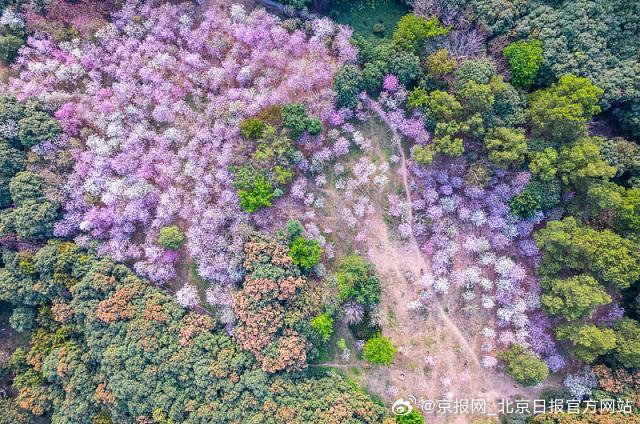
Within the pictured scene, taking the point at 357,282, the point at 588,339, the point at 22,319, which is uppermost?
the point at 588,339

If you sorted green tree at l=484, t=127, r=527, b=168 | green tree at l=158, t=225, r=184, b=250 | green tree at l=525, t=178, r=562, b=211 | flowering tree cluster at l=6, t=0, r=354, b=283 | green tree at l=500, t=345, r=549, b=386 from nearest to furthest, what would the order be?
green tree at l=484, t=127, r=527, b=168 < green tree at l=500, t=345, r=549, b=386 < green tree at l=525, t=178, r=562, b=211 < green tree at l=158, t=225, r=184, b=250 < flowering tree cluster at l=6, t=0, r=354, b=283

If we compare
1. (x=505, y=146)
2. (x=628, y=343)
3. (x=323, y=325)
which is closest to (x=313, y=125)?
(x=505, y=146)

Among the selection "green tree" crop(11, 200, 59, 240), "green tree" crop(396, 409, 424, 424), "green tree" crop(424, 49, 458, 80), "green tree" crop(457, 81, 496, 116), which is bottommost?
"green tree" crop(396, 409, 424, 424)

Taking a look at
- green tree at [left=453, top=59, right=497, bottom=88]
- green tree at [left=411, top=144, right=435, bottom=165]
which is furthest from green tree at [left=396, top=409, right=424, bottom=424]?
green tree at [left=453, top=59, right=497, bottom=88]

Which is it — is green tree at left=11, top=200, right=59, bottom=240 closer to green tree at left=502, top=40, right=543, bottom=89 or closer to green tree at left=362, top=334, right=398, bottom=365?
green tree at left=362, top=334, right=398, bottom=365

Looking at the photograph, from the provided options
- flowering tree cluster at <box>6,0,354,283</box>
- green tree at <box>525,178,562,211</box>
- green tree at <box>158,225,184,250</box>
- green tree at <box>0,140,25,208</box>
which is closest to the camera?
green tree at <box>525,178,562,211</box>

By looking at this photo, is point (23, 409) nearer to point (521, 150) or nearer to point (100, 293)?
point (100, 293)

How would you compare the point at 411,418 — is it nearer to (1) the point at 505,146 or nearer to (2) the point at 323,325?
(2) the point at 323,325
